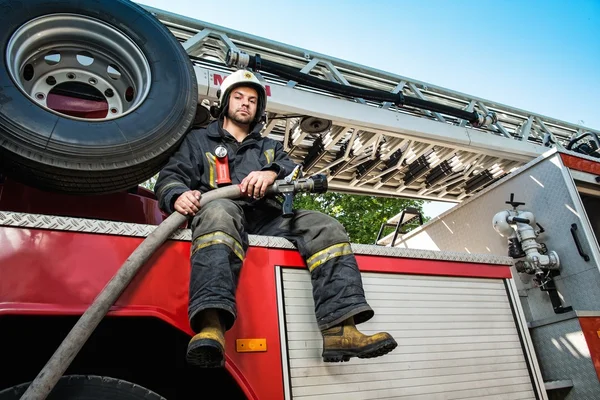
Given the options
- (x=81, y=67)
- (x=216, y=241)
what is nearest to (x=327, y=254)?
(x=216, y=241)

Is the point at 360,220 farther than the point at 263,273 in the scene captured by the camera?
Yes

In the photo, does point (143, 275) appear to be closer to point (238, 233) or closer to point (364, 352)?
point (238, 233)

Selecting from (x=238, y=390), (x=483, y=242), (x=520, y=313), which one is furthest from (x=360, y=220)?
(x=238, y=390)

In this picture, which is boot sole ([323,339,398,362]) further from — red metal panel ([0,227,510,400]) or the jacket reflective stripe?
the jacket reflective stripe

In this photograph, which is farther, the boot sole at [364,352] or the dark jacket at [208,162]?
the dark jacket at [208,162]

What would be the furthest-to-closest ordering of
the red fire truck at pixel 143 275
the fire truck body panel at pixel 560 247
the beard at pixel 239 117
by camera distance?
the fire truck body panel at pixel 560 247 → the beard at pixel 239 117 → the red fire truck at pixel 143 275

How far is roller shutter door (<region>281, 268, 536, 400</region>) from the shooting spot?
5.93 feet

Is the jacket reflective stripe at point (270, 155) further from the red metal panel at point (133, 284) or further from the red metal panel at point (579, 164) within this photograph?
the red metal panel at point (579, 164)

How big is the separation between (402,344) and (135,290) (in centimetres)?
118

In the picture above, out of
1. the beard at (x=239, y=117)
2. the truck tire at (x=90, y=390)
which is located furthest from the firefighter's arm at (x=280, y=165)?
the truck tire at (x=90, y=390)

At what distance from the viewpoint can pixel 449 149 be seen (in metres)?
4.28

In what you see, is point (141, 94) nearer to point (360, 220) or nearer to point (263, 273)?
point (263, 273)

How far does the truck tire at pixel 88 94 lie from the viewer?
173 centimetres

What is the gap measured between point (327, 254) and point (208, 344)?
701 millimetres
